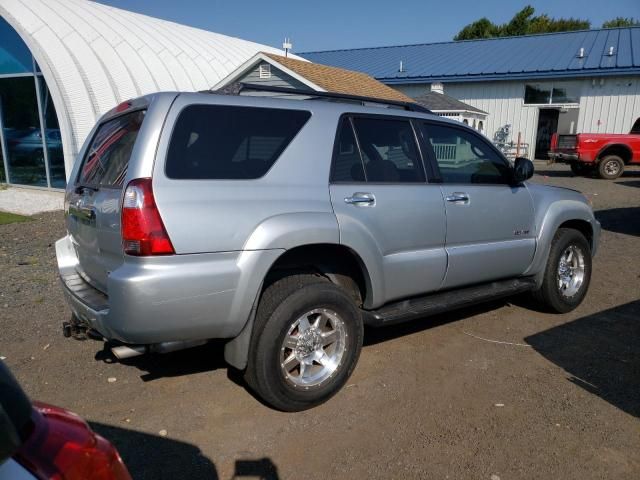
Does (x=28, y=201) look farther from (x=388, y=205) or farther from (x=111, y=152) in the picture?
(x=388, y=205)

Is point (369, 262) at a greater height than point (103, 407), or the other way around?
point (369, 262)

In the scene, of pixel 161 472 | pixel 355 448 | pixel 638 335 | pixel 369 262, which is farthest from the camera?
pixel 638 335

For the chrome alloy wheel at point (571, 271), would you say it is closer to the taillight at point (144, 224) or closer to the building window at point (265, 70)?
the taillight at point (144, 224)

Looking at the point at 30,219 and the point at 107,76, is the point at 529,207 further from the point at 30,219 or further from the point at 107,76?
the point at 107,76

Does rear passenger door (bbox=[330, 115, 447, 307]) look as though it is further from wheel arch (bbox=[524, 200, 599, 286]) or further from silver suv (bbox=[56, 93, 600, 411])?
wheel arch (bbox=[524, 200, 599, 286])

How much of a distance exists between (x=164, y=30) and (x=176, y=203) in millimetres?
17889

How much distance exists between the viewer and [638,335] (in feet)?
15.2

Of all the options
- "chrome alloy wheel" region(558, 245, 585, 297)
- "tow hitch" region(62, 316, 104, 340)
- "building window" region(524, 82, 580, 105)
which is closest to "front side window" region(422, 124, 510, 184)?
"chrome alloy wheel" region(558, 245, 585, 297)

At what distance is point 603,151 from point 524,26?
3947 centimetres

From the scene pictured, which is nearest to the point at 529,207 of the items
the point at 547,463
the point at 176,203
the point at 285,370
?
the point at 547,463

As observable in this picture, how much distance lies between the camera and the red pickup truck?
17625mm

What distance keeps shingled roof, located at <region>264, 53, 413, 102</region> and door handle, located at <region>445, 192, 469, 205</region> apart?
11092 mm

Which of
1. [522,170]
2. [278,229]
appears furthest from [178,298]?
[522,170]

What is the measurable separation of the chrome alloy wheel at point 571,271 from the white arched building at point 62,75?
11.3 meters
